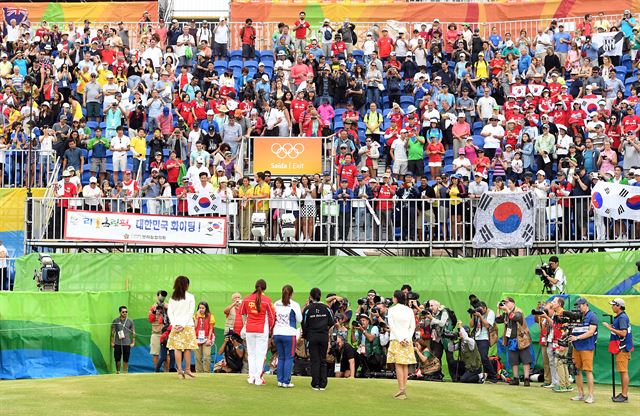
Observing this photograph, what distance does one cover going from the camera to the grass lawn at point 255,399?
53.3ft

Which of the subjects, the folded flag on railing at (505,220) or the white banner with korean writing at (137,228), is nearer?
the folded flag on railing at (505,220)

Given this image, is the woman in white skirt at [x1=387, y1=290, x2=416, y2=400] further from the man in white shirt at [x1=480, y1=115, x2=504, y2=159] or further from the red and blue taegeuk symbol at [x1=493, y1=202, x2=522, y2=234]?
the man in white shirt at [x1=480, y1=115, x2=504, y2=159]

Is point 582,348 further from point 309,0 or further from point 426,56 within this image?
point 309,0

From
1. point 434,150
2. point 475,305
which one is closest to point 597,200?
point 475,305

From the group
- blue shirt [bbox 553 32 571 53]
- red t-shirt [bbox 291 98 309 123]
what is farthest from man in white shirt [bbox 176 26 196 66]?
blue shirt [bbox 553 32 571 53]

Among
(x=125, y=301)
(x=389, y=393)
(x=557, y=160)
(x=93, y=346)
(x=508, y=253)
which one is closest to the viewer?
(x=389, y=393)

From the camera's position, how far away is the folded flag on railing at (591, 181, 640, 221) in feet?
80.0

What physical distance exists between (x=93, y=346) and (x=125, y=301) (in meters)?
1.79

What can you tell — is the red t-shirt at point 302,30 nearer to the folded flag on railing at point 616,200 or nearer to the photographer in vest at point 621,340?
the folded flag on railing at point 616,200

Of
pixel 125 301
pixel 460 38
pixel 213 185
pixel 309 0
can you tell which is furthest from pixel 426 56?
pixel 125 301

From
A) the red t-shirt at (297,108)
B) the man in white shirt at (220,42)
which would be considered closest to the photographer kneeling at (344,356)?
the red t-shirt at (297,108)

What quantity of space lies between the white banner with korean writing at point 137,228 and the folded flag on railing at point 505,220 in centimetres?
602

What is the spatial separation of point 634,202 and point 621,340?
6289 mm

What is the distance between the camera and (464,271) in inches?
998
